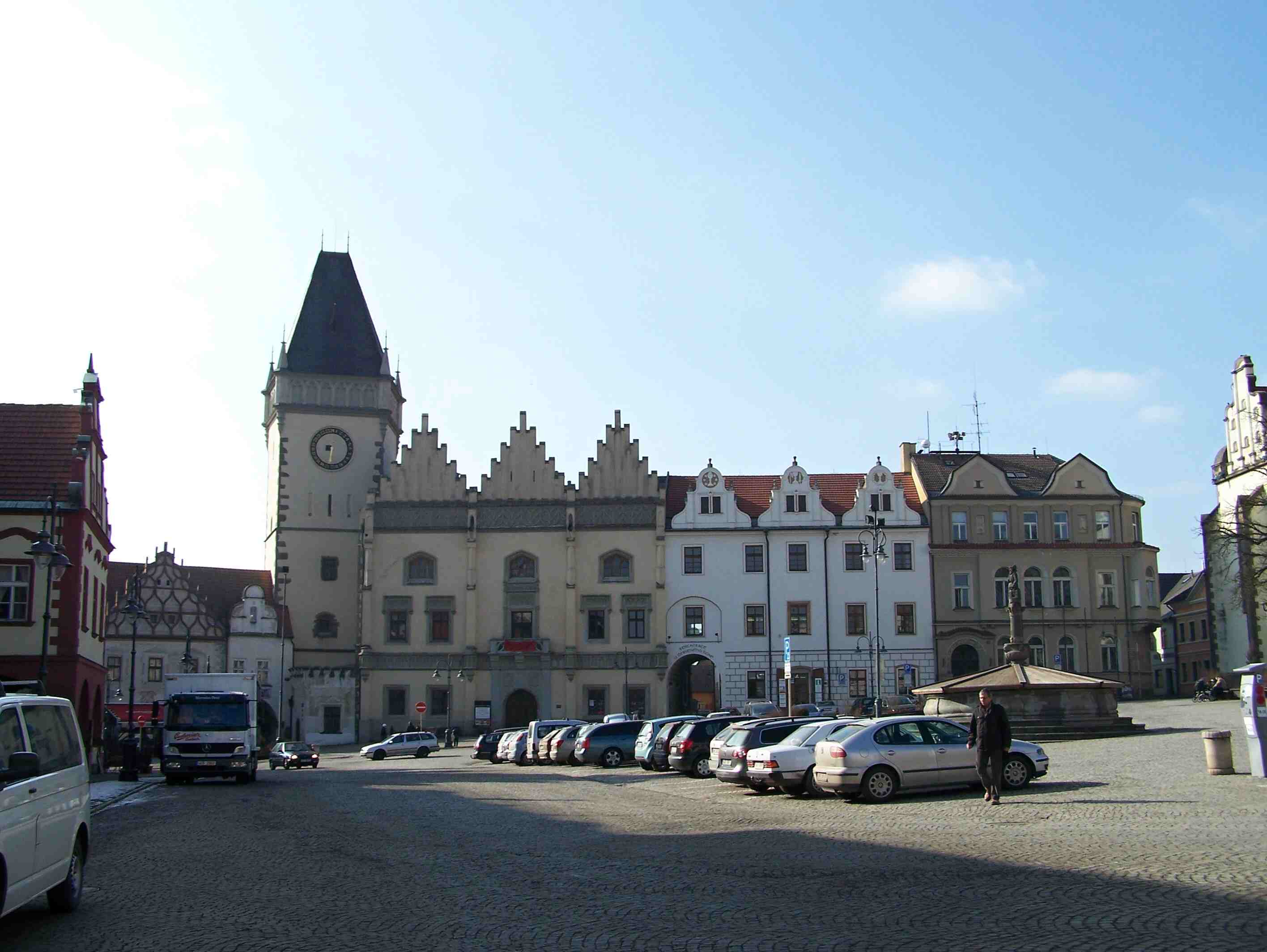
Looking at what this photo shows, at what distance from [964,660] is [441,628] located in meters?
26.7

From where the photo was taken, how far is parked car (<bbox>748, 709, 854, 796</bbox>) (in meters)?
24.9

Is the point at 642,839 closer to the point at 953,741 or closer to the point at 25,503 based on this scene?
the point at 953,741

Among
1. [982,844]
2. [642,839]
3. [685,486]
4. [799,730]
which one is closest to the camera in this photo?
[982,844]

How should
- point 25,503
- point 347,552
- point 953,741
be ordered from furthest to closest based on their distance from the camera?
point 347,552 < point 25,503 < point 953,741

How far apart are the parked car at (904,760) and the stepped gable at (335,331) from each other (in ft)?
201

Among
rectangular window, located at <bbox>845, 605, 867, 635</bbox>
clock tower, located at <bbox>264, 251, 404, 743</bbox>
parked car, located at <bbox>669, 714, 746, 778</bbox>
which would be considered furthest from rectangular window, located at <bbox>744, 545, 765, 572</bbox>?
parked car, located at <bbox>669, 714, 746, 778</bbox>

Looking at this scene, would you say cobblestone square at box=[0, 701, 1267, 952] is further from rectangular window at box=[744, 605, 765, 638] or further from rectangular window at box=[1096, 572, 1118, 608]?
rectangular window at box=[1096, 572, 1118, 608]

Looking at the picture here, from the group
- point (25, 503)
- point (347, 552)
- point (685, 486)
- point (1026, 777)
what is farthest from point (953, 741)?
point (347, 552)

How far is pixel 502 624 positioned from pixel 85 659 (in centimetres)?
3053

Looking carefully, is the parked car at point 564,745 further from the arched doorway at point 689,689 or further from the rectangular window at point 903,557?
the rectangular window at point 903,557

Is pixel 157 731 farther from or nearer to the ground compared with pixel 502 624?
nearer to the ground

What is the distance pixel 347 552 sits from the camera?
77.4 meters

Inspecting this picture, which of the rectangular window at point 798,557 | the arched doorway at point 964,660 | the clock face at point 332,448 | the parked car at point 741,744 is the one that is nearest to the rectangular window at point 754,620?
the rectangular window at point 798,557

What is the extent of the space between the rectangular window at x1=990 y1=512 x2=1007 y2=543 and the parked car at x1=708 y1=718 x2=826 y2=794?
135ft
